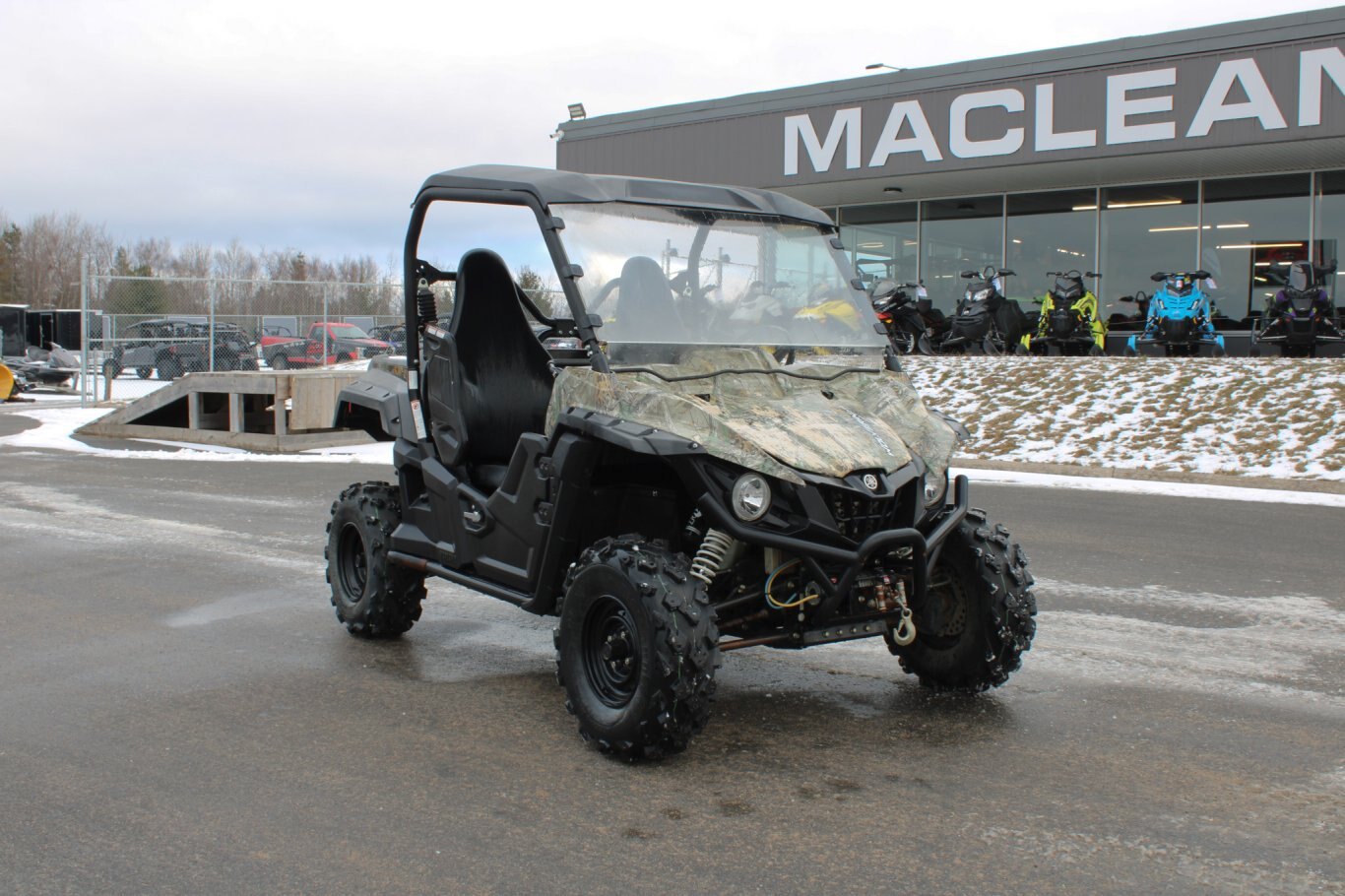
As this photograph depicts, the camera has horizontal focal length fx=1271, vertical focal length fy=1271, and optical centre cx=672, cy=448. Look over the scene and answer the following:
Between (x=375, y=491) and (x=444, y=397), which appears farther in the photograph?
(x=375, y=491)

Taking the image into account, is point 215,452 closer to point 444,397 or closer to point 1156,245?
point 444,397

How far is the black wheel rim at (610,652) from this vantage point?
14.7ft

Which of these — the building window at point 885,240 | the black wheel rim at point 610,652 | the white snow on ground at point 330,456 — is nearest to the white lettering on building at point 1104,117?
the building window at point 885,240

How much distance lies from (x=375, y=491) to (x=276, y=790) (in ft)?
7.96

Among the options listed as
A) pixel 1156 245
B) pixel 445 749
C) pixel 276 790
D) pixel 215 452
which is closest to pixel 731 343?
pixel 445 749

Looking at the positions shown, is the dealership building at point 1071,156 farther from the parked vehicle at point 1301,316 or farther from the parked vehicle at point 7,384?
the parked vehicle at point 7,384

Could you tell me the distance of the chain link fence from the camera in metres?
23.9

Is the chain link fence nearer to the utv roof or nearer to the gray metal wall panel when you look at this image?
the gray metal wall panel

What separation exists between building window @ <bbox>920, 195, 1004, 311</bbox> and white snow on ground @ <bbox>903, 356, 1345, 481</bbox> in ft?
19.2

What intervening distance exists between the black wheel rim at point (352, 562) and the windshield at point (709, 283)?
2.29 m

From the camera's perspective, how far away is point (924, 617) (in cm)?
536

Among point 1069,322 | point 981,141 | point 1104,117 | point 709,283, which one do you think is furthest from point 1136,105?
point 709,283

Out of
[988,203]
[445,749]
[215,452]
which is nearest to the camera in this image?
[445,749]

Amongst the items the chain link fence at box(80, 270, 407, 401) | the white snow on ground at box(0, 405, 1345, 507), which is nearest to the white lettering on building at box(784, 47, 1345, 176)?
the white snow on ground at box(0, 405, 1345, 507)
